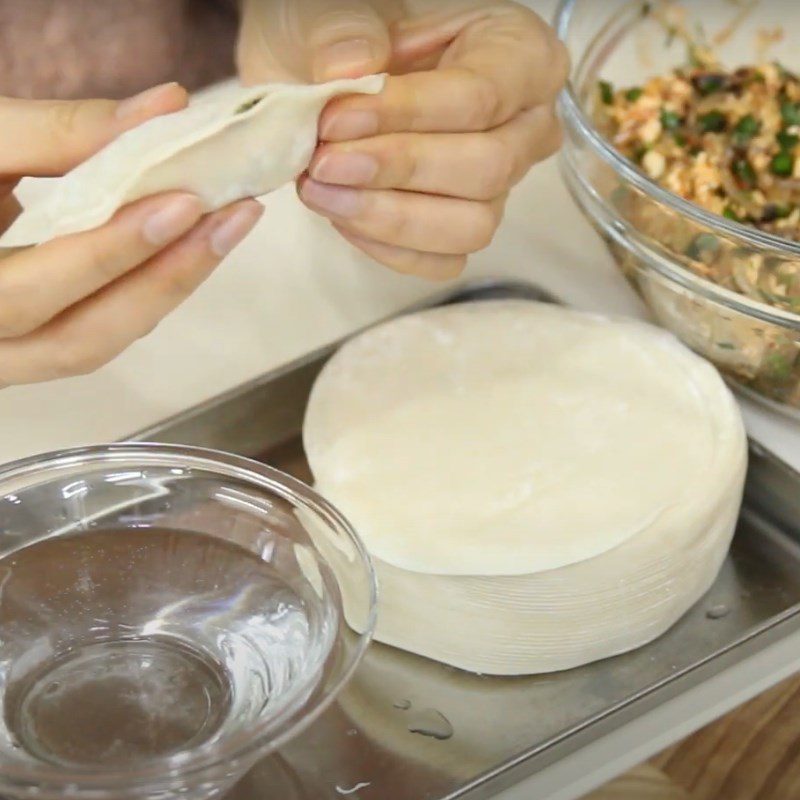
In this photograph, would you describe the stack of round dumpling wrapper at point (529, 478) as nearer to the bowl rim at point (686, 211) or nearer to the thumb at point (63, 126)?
the bowl rim at point (686, 211)

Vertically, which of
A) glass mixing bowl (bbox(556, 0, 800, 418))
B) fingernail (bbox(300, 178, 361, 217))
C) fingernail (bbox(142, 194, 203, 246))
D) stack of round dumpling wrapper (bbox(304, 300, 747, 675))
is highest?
fingernail (bbox(142, 194, 203, 246))

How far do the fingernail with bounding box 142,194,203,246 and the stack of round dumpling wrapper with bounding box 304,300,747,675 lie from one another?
21cm

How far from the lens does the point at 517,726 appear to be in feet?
2.27

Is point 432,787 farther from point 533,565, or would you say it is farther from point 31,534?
point 31,534

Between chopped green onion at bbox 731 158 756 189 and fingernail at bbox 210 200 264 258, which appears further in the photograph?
chopped green onion at bbox 731 158 756 189

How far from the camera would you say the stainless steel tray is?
2.15 ft

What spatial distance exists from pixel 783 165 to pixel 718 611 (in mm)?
385

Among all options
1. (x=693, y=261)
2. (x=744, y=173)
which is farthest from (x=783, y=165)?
(x=693, y=261)

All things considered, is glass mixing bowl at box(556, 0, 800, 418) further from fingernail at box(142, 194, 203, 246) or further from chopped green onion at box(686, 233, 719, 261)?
fingernail at box(142, 194, 203, 246)

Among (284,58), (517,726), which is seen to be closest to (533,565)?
(517,726)

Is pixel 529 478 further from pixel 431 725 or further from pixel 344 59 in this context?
pixel 344 59

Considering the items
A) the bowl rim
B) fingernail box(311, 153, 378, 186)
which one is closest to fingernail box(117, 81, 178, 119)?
fingernail box(311, 153, 378, 186)

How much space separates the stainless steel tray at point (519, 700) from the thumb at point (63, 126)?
0.24 meters

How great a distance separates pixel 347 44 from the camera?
→ 2.45 ft
